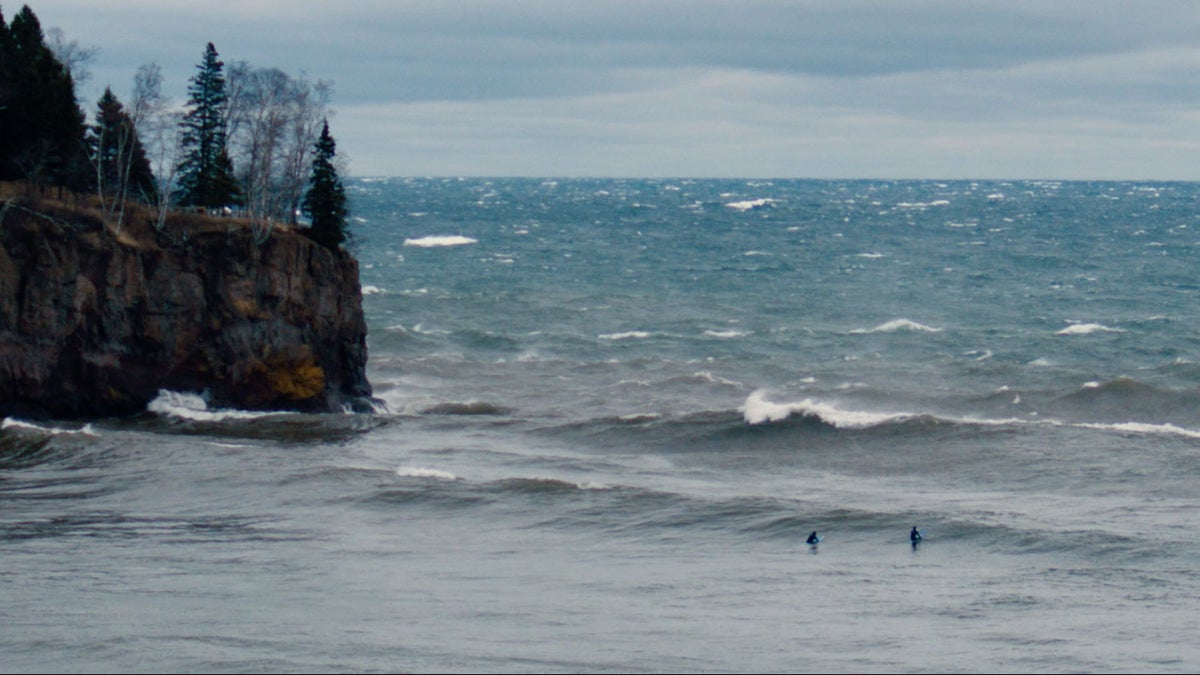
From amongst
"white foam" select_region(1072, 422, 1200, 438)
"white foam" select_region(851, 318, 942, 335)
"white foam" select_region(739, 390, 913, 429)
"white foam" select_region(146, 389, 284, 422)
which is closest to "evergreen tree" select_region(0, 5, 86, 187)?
"white foam" select_region(146, 389, 284, 422)

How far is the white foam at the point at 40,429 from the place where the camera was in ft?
140

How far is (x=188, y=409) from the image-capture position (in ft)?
155

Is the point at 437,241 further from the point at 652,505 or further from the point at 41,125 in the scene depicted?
the point at 652,505

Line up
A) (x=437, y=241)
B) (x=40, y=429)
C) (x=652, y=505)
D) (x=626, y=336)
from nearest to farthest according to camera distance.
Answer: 1. (x=652, y=505)
2. (x=40, y=429)
3. (x=626, y=336)
4. (x=437, y=241)

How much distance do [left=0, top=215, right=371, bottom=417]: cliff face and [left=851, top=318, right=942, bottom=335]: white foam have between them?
3269 centimetres

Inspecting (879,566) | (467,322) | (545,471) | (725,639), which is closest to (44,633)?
(725,639)

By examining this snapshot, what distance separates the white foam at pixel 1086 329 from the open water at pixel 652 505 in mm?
322

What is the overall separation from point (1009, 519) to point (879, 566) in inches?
246

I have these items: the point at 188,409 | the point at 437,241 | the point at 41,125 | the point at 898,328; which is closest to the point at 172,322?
the point at 188,409

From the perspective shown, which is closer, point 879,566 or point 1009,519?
point 879,566

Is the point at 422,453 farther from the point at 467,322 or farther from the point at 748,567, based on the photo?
the point at 467,322

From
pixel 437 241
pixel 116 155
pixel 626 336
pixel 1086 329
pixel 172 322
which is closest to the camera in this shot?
pixel 172 322

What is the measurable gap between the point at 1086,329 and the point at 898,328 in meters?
9.93

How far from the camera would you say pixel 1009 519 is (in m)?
35.9
